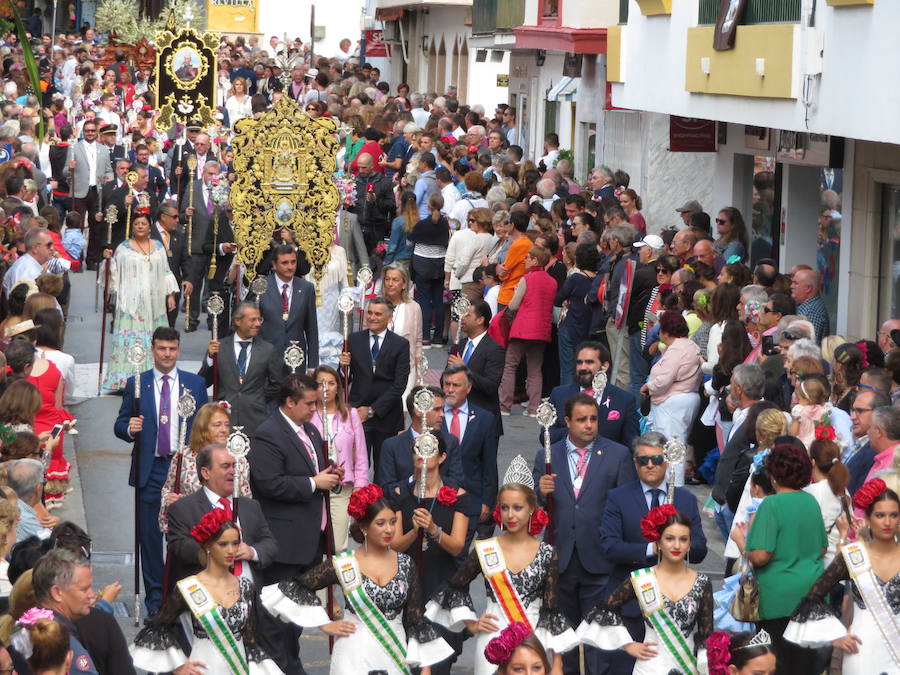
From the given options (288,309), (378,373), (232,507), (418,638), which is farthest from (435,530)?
(288,309)

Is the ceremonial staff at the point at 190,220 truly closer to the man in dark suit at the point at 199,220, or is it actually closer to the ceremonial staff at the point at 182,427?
the man in dark suit at the point at 199,220

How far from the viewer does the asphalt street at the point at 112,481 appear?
1129 centimetres

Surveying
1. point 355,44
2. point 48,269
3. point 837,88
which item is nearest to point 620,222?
point 837,88

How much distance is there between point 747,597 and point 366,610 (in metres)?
1.94

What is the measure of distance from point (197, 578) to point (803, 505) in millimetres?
2995

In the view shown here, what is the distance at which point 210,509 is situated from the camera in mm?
9156

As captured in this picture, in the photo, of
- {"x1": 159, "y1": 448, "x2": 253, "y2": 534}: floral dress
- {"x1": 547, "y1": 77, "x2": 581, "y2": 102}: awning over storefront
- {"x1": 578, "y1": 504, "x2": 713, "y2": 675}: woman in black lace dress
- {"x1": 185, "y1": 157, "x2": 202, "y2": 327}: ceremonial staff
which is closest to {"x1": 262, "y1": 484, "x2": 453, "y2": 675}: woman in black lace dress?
{"x1": 578, "y1": 504, "x2": 713, "y2": 675}: woman in black lace dress

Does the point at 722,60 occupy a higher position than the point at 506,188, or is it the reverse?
the point at 722,60

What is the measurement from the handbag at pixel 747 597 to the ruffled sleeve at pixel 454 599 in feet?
4.48

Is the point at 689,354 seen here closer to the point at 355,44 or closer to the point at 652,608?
the point at 652,608

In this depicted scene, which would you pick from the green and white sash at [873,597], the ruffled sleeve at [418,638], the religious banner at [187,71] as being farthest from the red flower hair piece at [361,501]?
the religious banner at [187,71]

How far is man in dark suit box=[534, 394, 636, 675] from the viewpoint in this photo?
9.66 meters

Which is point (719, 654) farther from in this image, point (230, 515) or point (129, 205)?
point (129, 205)

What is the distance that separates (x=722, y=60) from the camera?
1733 cm
